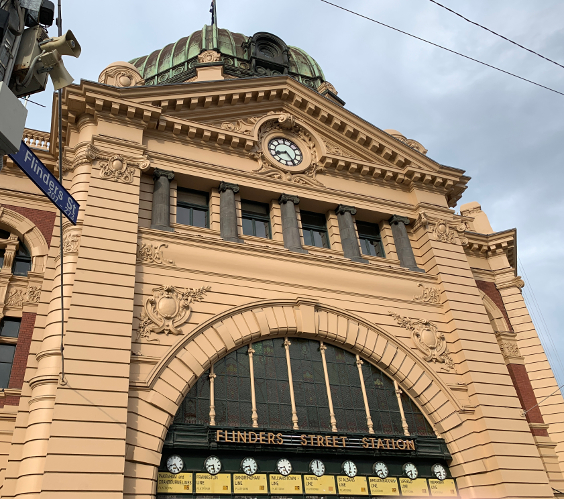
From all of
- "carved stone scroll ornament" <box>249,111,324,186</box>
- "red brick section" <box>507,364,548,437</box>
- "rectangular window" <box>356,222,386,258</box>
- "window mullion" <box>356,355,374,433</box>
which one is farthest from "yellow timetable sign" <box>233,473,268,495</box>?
"red brick section" <box>507,364,548,437</box>

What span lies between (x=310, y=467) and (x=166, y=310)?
7.43 meters

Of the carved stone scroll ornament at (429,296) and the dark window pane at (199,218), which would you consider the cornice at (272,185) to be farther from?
the carved stone scroll ornament at (429,296)

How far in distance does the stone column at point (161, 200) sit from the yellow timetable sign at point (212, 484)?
30.4 feet

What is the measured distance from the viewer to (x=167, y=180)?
21.9m

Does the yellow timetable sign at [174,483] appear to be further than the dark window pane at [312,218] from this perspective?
No

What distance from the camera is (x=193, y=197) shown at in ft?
75.9

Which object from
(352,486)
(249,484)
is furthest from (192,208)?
(352,486)

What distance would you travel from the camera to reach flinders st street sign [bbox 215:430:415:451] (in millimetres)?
17031

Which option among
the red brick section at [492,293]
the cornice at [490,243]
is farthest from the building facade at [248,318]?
the cornice at [490,243]

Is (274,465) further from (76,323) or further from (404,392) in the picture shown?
(76,323)

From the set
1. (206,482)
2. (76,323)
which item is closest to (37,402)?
(76,323)

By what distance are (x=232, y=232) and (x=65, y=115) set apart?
27.9 ft

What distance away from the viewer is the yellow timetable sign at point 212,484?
636 inches

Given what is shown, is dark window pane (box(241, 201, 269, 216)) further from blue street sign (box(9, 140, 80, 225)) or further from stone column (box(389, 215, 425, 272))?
blue street sign (box(9, 140, 80, 225))
